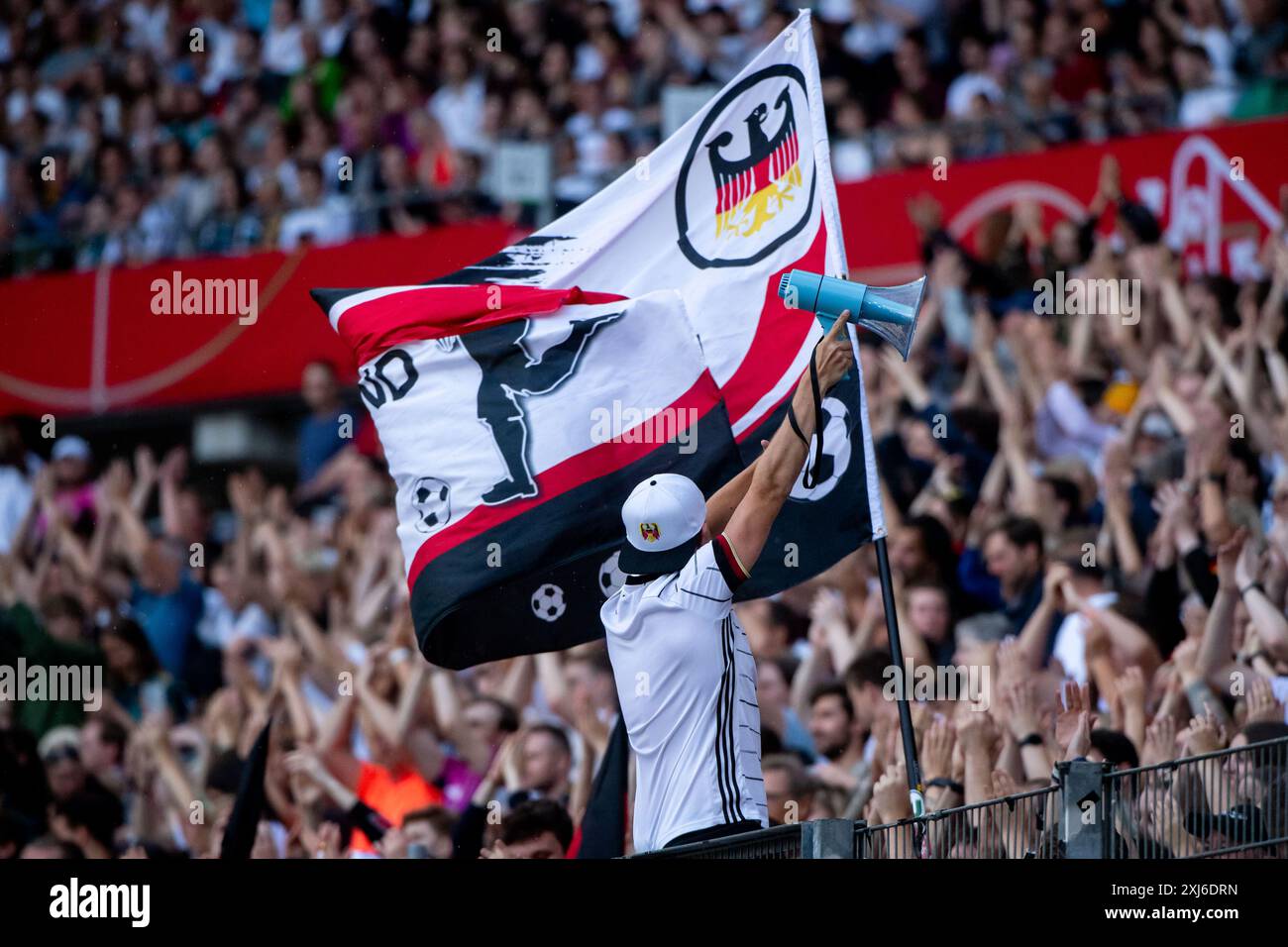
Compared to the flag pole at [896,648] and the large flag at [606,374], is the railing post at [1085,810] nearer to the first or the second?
the flag pole at [896,648]

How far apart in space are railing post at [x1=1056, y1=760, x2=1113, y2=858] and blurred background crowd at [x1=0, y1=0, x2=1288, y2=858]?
4.5 inches

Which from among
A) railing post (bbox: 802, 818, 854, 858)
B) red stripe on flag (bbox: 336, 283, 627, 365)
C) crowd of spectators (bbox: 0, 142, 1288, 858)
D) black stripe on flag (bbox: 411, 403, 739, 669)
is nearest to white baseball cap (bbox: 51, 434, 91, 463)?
crowd of spectators (bbox: 0, 142, 1288, 858)

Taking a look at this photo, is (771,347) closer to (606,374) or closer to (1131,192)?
(606,374)

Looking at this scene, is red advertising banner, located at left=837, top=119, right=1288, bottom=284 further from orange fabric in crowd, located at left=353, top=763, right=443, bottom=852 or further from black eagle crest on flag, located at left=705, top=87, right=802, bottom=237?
orange fabric in crowd, located at left=353, top=763, right=443, bottom=852

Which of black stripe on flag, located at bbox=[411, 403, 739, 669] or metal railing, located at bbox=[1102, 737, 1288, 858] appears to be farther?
black stripe on flag, located at bbox=[411, 403, 739, 669]

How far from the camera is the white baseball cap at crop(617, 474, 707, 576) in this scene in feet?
20.4

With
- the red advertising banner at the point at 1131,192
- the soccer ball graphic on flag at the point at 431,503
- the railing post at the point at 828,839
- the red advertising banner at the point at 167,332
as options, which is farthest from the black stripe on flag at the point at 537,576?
the red advertising banner at the point at 167,332

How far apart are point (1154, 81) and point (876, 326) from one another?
24.5 ft

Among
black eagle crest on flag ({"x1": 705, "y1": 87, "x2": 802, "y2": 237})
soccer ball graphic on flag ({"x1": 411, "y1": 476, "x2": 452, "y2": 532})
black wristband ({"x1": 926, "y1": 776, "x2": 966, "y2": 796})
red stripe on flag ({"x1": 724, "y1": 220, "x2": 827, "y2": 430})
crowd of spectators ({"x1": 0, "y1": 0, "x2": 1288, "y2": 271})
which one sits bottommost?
black wristband ({"x1": 926, "y1": 776, "x2": 966, "y2": 796})

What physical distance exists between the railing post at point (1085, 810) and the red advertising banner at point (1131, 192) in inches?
298

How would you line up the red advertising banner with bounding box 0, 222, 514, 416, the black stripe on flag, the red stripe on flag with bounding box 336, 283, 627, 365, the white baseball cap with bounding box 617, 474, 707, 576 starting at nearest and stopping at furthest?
1. the white baseball cap with bounding box 617, 474, 707, 576
2. the black stripe on flag
3. the red stripe on flag with bounding box 336, 283, 627, 365
4. the red advertising banner with bounding box 0, 222, 514, 416

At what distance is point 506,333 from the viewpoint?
7812 millimetres

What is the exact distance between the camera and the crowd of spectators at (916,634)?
7562 mm
